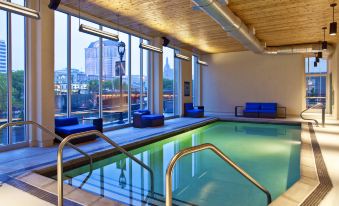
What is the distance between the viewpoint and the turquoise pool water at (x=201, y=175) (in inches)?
129

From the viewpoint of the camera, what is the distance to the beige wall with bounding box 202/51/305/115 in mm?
11594

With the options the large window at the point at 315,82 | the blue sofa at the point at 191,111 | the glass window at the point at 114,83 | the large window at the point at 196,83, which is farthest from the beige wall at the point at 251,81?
the glass window at the point at 114,83

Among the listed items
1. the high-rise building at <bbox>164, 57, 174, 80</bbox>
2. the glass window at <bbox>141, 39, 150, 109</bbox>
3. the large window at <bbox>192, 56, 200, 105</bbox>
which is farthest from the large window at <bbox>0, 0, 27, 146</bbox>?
the large window at <bbox>192, 56, 200, 105</bbox>

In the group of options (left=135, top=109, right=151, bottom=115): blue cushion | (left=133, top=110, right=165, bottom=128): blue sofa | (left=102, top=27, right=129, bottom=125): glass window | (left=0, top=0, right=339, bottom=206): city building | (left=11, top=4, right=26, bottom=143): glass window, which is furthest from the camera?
(left=135, top=109, right=151, bottom=115): blue cushion

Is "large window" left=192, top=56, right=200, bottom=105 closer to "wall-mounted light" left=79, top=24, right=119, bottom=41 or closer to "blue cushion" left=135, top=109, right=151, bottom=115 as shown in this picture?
"blue cushion" left=135, top=109, right=151, bottom=115

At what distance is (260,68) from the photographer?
12.3 metres

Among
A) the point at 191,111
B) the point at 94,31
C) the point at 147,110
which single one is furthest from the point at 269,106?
the point at 94,31

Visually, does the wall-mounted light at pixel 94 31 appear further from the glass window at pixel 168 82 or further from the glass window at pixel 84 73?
the glass window at pixel 168 82

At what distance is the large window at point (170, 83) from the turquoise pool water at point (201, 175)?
4675mm

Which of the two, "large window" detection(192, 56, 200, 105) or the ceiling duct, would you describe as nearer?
the ceiling duct

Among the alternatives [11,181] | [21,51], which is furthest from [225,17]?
[11,181]

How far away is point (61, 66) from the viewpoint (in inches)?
251

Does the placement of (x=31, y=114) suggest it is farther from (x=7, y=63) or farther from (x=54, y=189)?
(x=54, y=189)

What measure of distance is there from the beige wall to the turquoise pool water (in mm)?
5839
